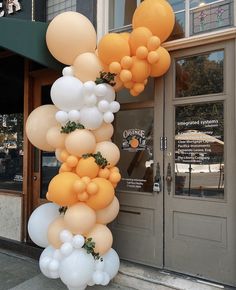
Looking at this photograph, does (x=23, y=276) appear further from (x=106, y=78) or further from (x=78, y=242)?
(x=106, y=78)

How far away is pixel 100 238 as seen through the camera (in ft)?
10.5

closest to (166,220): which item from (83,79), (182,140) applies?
(182,140)

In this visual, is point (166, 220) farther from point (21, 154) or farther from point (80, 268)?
point (21, 154)

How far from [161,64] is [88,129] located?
99 cm

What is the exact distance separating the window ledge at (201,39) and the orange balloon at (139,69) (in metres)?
0.57

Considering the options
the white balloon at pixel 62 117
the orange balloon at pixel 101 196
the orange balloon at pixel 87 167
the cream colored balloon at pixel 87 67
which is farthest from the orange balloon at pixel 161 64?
the orange balloon at pixel 101 196

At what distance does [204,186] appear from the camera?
3463 mm

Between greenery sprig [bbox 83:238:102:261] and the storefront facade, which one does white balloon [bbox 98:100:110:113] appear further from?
greenery sprig [bbox 83:238:102:261]

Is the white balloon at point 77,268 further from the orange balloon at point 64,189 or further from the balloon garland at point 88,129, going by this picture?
the orange balloon at point 64,189

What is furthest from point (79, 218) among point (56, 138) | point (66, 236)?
point (56, 138)

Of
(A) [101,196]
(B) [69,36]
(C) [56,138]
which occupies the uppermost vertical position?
(B) [69,36]

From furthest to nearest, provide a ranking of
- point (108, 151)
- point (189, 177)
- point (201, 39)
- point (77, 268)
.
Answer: point (189, 177), point (201, 39), point (108, 151), point (77, 268)

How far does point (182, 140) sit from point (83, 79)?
1.26m

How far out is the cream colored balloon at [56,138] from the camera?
324 cm
